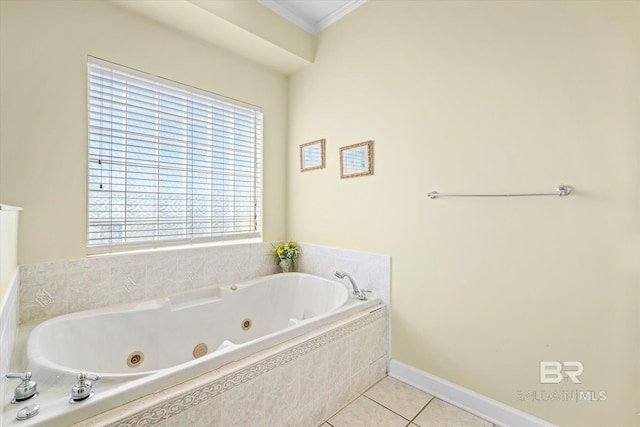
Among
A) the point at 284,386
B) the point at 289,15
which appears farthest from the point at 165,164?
the point at 284,386

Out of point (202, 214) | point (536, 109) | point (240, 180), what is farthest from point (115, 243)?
point (536, 109)

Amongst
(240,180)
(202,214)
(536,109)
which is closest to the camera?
(536,109)

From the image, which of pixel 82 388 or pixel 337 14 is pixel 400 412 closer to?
pixel 82 388

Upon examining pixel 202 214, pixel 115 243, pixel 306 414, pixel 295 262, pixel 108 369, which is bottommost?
pixel 306 414

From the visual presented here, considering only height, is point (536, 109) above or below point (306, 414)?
above

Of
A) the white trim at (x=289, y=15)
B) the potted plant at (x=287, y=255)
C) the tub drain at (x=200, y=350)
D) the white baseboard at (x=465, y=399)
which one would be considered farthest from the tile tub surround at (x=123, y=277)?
the white trim at (x=289, y=15)

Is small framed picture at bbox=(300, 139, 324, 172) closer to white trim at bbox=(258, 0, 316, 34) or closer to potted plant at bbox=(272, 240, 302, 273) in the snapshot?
potted plant at bbox=(272, 240, 302, 273)

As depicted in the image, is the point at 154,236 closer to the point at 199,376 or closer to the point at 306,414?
the point at 199,376

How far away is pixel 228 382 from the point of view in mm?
1139

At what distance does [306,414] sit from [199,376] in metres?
0.65

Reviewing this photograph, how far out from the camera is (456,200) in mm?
1655

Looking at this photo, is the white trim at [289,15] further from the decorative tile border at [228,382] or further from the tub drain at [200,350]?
the tub drain at [200,350]

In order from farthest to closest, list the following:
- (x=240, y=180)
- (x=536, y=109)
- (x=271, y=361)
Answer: (x=240, y=180), (x=536, y=109), (x=271, y=361)

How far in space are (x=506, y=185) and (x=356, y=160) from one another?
102 centimetres
